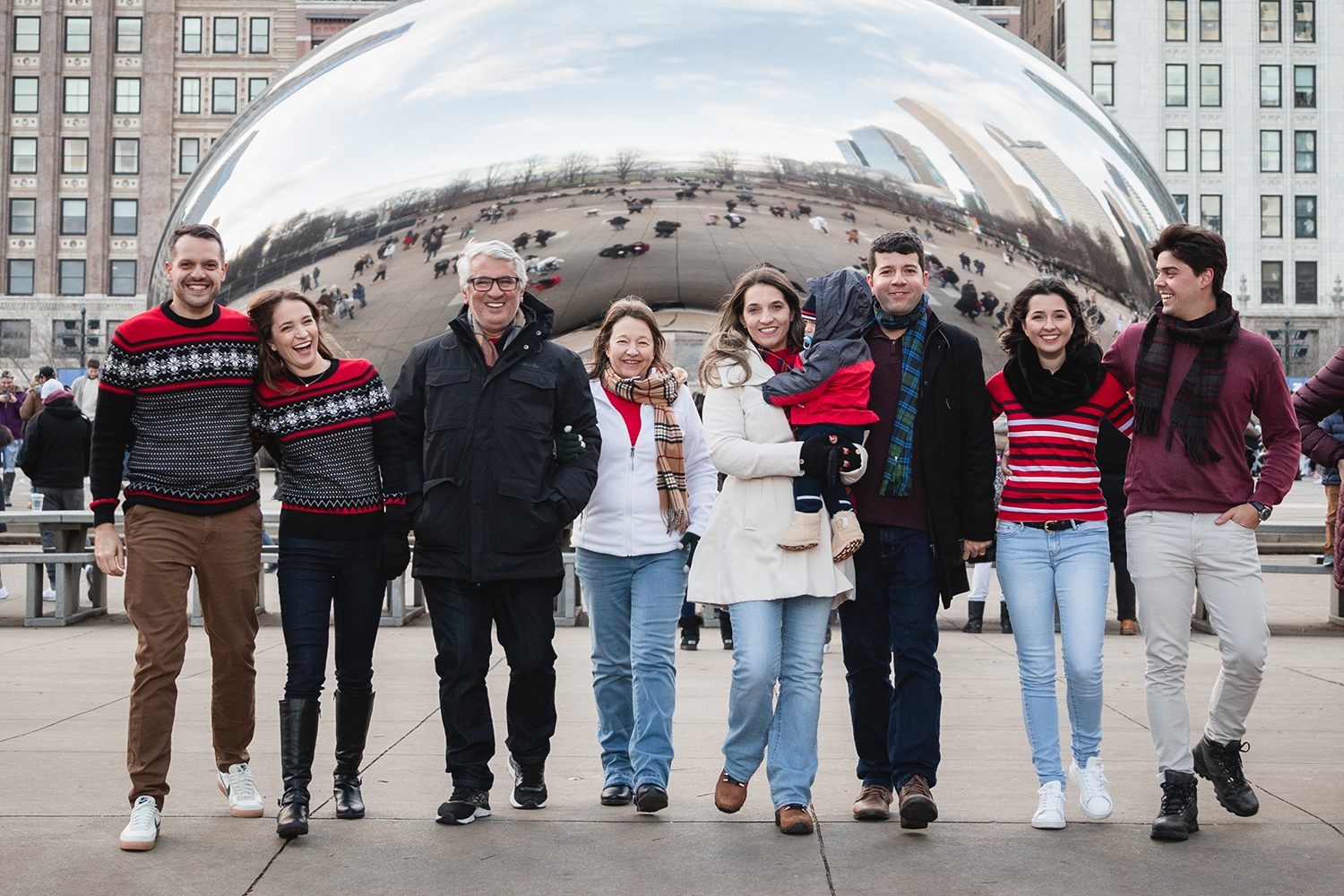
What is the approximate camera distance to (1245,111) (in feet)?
178

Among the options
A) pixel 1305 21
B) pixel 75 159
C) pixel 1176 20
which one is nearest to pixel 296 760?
pixel 75 159

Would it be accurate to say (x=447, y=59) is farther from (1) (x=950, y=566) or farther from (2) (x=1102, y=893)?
(2) (x=1102, y=893)

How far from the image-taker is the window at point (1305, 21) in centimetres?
5444

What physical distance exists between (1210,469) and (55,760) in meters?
3.69

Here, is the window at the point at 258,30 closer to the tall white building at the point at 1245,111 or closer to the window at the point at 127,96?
the window at the point at 127,96

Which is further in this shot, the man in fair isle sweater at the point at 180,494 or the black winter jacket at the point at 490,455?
the black winter jacket at the point at 490,455

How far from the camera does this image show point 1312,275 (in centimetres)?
5341

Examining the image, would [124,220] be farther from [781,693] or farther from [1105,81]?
[781,693]

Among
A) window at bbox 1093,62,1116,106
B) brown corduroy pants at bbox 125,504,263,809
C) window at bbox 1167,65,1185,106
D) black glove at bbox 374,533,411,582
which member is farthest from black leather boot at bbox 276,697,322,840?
window at bbox 1167,65,1185,106

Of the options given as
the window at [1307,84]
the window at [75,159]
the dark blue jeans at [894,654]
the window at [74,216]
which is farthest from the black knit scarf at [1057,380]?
the window at [1307,84]

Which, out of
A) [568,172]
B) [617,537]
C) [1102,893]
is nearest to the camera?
[1102,893]

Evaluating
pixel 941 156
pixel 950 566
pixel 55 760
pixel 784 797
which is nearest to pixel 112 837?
pixel 55 760

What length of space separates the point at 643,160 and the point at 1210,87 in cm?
5567

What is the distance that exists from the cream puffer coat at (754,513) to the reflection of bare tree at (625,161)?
1.25m
